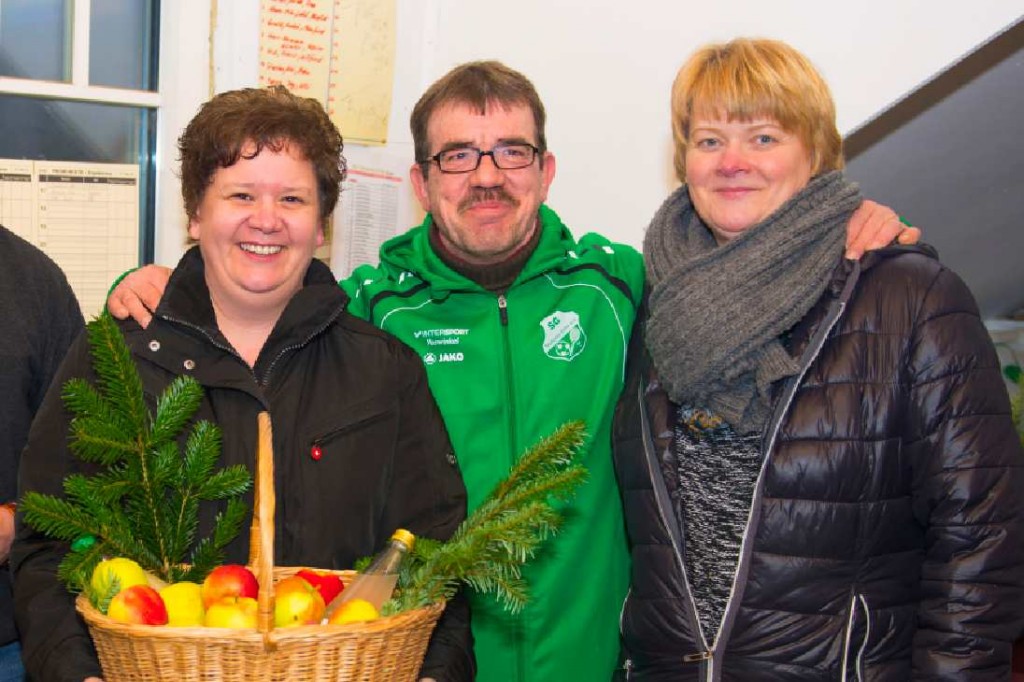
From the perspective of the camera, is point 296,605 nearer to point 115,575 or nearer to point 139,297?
point 115,575

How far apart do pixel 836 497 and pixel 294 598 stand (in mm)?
801

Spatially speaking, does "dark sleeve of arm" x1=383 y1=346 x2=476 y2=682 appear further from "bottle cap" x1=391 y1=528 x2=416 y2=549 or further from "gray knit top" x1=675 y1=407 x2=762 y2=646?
"gray knit top" x1=675 y1=407 x2=762 y2=646

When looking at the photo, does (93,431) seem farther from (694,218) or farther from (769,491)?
(694,218)

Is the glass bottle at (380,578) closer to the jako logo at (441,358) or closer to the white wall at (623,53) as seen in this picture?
the jako logo at (441,358)

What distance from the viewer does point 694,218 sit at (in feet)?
6.52

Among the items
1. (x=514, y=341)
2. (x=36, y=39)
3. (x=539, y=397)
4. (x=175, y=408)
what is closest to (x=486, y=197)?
(x=514, y=341)

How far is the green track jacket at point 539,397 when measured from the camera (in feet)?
6.55

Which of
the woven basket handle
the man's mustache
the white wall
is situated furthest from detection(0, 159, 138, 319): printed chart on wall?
the woven basket handle

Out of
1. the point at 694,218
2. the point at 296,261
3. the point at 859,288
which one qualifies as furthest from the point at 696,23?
the point at 296,261

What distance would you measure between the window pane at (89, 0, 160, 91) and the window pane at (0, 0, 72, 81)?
0.20ft

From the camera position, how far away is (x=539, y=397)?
2014 millimetres

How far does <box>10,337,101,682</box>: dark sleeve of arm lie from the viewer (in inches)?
55.3

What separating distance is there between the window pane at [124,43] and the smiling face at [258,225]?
3.59 ft

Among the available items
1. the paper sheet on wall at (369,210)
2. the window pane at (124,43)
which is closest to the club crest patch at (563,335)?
the paper sheet on wall at (369,210)
